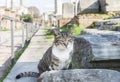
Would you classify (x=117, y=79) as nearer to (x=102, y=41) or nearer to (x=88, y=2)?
(x=102, y=41)

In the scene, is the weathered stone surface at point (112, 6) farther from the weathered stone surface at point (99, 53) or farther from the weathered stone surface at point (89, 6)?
the weathered stone surface at point (99, 53)

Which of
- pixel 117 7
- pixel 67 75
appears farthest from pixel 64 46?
pixel 117 7

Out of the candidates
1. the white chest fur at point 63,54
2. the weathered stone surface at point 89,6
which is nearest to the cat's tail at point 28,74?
the white chest fur at point 63,54

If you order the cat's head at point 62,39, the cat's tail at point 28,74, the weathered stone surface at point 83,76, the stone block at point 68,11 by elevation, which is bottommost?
the cat's tail at point 28,74

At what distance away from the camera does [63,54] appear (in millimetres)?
5012

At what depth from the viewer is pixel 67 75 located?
3.56 metres

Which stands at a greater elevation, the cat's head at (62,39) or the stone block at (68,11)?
the stone block at (68,11)

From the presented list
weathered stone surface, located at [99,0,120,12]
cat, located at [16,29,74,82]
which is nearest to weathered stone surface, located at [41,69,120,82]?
cat, located at [16,29,74,82]

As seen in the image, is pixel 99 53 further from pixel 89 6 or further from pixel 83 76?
pixel 89 6

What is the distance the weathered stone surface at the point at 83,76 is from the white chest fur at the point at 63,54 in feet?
4.24

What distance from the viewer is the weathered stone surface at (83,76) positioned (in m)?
3.44

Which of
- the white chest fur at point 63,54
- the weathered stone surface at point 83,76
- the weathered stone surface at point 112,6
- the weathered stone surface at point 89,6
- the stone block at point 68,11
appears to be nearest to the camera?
the weathered stone surface at point 83,76

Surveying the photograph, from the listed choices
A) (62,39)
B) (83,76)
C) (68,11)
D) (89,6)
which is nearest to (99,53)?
(62,39)

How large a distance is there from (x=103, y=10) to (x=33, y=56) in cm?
731
